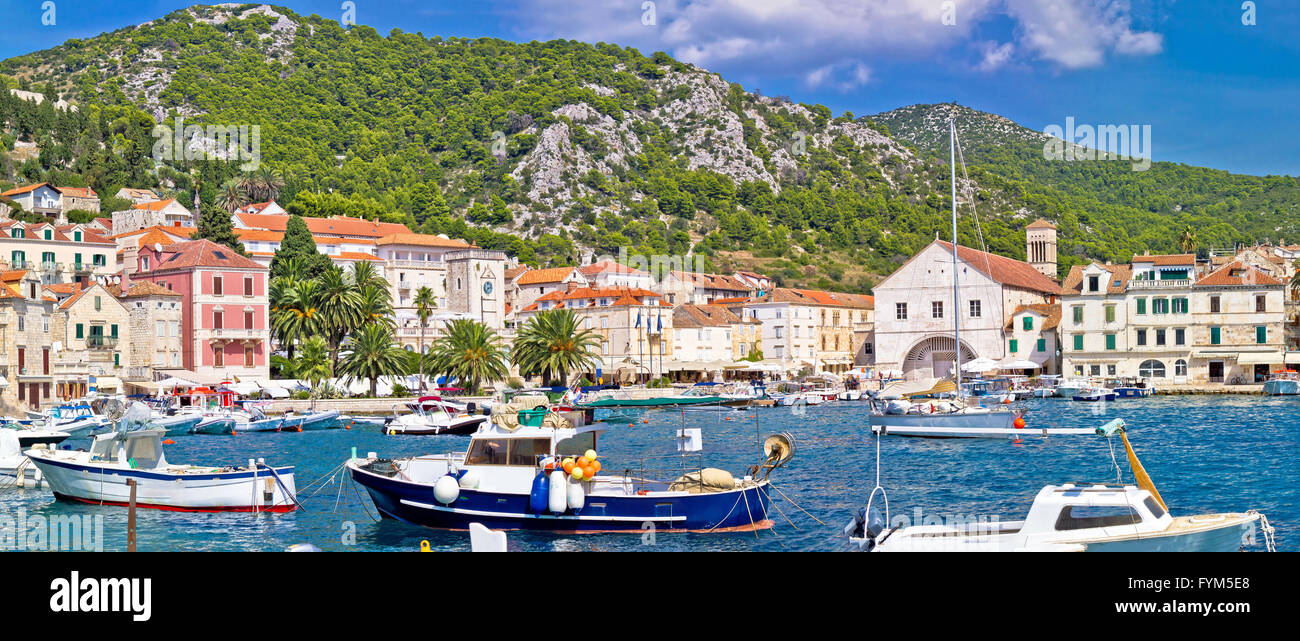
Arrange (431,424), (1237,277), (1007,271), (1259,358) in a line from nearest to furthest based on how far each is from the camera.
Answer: (431,424)
(1259,358)
(1237,277)
(1007,271)

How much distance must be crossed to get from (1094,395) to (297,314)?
51.5 metres

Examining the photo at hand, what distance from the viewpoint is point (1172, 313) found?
76062 mm

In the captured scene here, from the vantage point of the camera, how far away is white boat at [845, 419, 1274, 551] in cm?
1499

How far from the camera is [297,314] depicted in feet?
243

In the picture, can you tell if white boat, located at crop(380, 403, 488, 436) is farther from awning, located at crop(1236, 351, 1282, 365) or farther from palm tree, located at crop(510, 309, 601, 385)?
awning, located at crop(1236, 351, 1282, 365)

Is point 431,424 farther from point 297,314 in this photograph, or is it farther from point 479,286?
point 479,286

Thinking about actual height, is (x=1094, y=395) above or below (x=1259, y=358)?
below

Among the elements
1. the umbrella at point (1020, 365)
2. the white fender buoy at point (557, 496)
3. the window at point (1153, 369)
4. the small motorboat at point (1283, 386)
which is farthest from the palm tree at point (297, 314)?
the small motorboat at point (1283, 386)

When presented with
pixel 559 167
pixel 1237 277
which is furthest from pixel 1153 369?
pixel 559 167

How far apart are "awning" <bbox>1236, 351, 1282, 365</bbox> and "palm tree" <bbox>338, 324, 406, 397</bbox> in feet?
183

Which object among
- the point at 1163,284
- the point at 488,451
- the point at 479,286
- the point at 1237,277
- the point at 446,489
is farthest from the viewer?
the point at 479,286

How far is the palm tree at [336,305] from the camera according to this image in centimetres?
7319

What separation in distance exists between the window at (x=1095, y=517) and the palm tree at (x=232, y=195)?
108133mm
